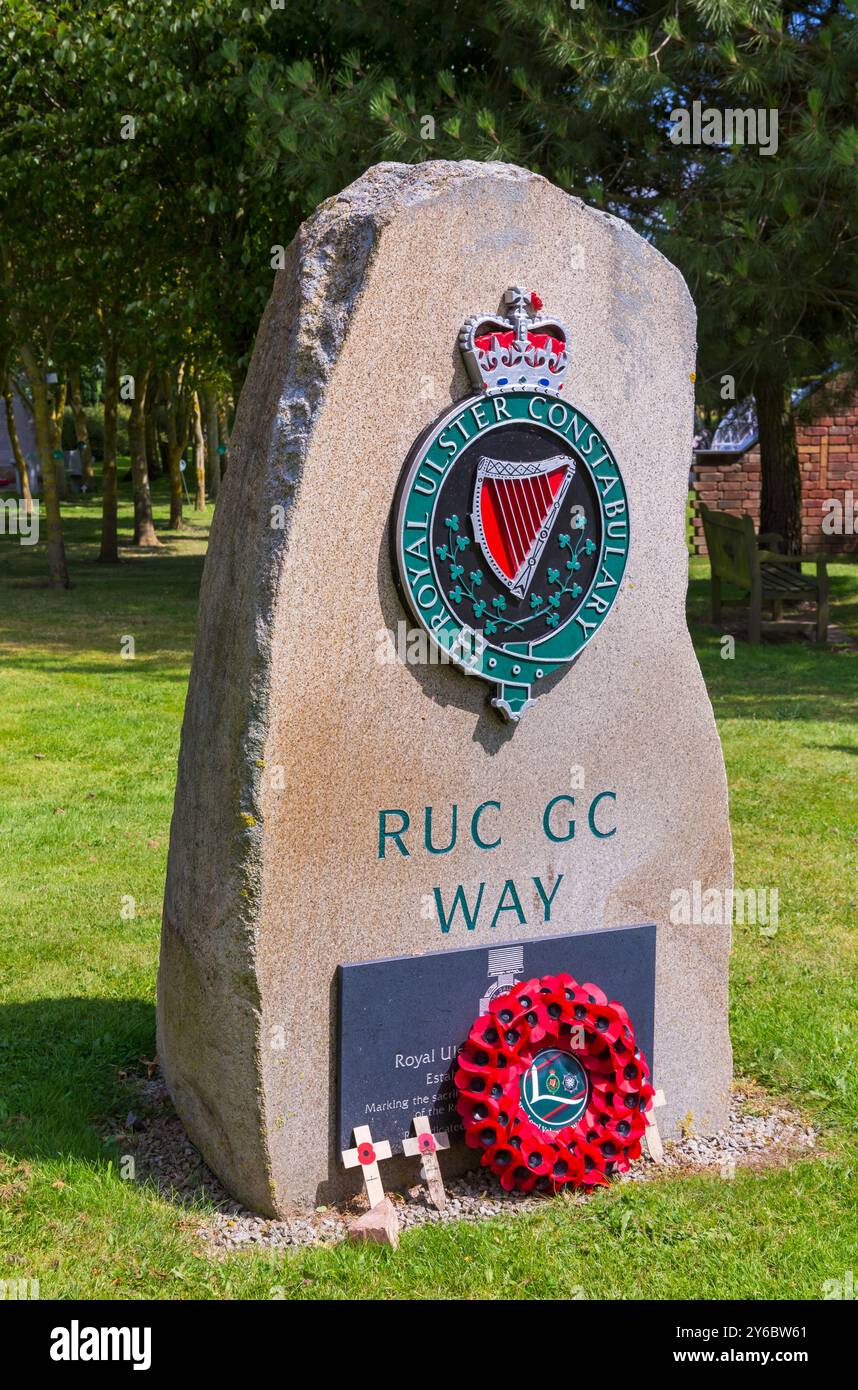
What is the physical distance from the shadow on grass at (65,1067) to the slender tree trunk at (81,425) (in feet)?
87.5

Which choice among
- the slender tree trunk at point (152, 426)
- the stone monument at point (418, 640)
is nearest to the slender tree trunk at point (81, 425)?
the slender tree trunk at point (152, 426)

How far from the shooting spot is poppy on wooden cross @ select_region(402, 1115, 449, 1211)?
3850mm

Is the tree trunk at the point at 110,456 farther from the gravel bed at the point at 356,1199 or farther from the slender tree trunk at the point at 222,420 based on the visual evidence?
the gravel bed at the point at 356,1199

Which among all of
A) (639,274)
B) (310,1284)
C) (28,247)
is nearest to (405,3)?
(28,247)

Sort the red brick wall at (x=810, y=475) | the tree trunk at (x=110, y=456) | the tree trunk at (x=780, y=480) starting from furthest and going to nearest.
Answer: the red brick wall at (x=810, y=475), the tree trunk at (x=110, y=456), the tree trunk at (x=780, y=480)

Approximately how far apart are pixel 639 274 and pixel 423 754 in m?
1.53

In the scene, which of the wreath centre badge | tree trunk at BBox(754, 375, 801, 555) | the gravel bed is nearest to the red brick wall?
tree trunk at BBox(754, 375, 801, 555)

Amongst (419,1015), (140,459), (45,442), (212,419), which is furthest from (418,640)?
(212,419)

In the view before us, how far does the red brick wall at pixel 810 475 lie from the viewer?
874 inches

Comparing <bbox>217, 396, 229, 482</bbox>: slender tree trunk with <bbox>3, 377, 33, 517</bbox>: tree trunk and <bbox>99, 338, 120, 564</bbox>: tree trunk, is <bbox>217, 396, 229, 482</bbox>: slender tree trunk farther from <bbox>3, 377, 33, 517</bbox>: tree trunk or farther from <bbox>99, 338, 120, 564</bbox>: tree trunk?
<bbox>99, 338, 120, 564</bbox>: tree trunk

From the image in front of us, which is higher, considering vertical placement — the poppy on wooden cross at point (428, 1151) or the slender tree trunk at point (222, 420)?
the slender tree trunk at point (222, 420)

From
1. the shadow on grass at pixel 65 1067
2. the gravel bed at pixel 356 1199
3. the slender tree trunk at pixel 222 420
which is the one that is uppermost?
the slender tree trunk at pixel 222 420

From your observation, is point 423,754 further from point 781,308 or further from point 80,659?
point 80,659

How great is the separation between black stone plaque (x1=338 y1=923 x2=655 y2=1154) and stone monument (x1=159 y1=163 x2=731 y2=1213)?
17 millimetres
